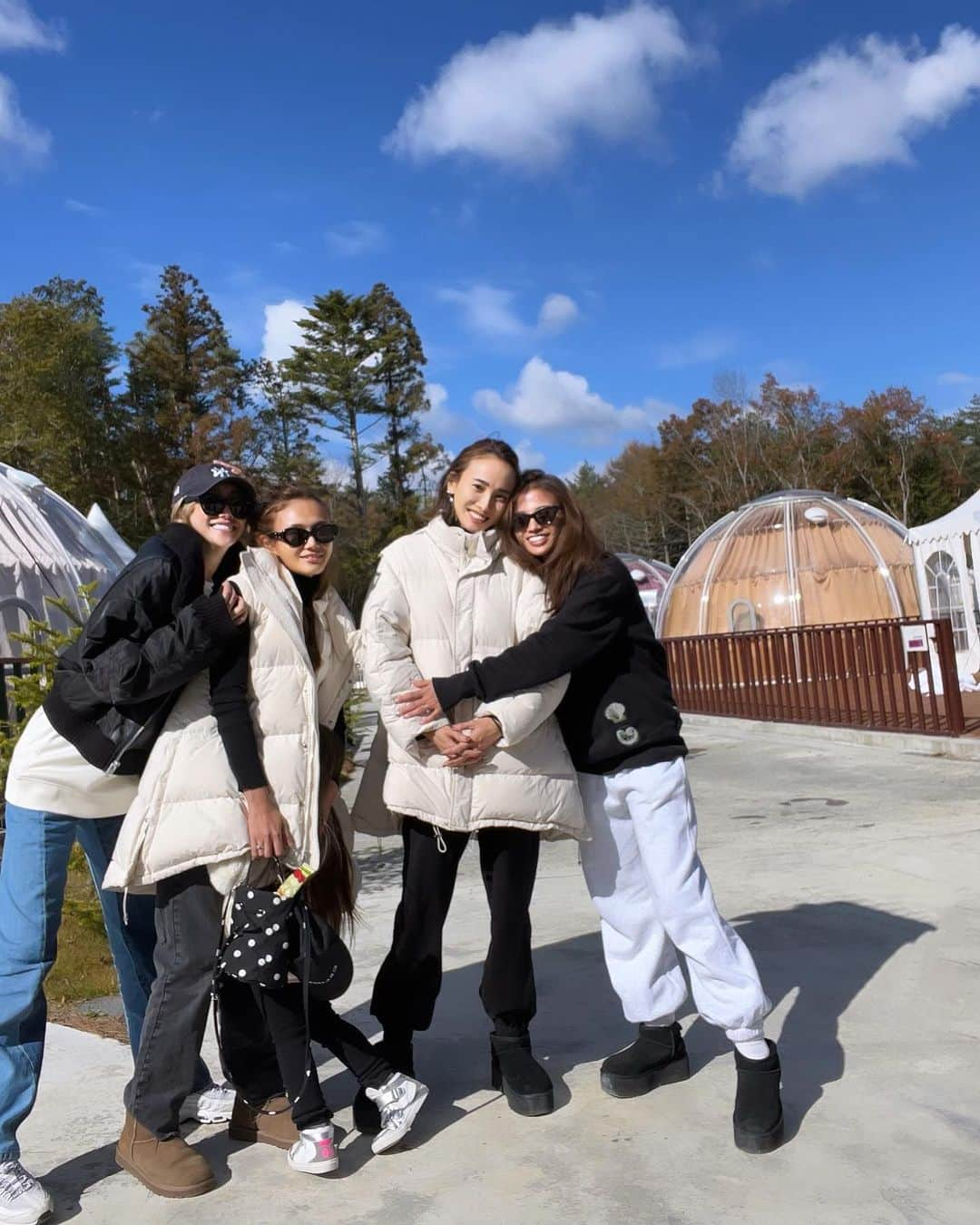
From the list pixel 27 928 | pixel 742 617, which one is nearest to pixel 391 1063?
pixel 27 928

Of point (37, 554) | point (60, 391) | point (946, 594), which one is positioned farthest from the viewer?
point (60, 391)

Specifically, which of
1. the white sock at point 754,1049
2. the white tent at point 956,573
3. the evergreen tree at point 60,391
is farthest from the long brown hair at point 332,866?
the evergreen tree at point 60,391

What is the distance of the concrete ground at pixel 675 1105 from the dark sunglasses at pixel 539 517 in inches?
64.4

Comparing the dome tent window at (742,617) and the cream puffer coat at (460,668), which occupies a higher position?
the dome tent window at (742,617)

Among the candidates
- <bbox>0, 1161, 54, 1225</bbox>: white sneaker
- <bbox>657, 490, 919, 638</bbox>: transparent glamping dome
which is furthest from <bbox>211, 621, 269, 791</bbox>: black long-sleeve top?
<bbox>657, 490, 919, 638</bbox>: transparent glamping dome

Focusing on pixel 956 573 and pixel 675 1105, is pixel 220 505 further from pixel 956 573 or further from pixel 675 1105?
pixel 956 573

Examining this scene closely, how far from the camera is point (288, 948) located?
2803 millimetres

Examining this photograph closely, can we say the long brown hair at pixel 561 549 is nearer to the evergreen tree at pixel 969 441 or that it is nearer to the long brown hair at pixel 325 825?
the long brown hair at pixel 325 825

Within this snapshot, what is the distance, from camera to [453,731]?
2959 millimetres

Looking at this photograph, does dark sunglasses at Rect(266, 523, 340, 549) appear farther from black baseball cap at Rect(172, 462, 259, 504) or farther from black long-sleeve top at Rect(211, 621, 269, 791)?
black long-sleeve top at Rect(211, 621, 269, 791)

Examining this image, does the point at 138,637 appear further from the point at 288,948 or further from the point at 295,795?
the point at 288,948

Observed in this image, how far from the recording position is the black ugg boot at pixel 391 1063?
2.98 meters

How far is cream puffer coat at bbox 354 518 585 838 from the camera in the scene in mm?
2992

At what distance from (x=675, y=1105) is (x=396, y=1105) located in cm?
79
